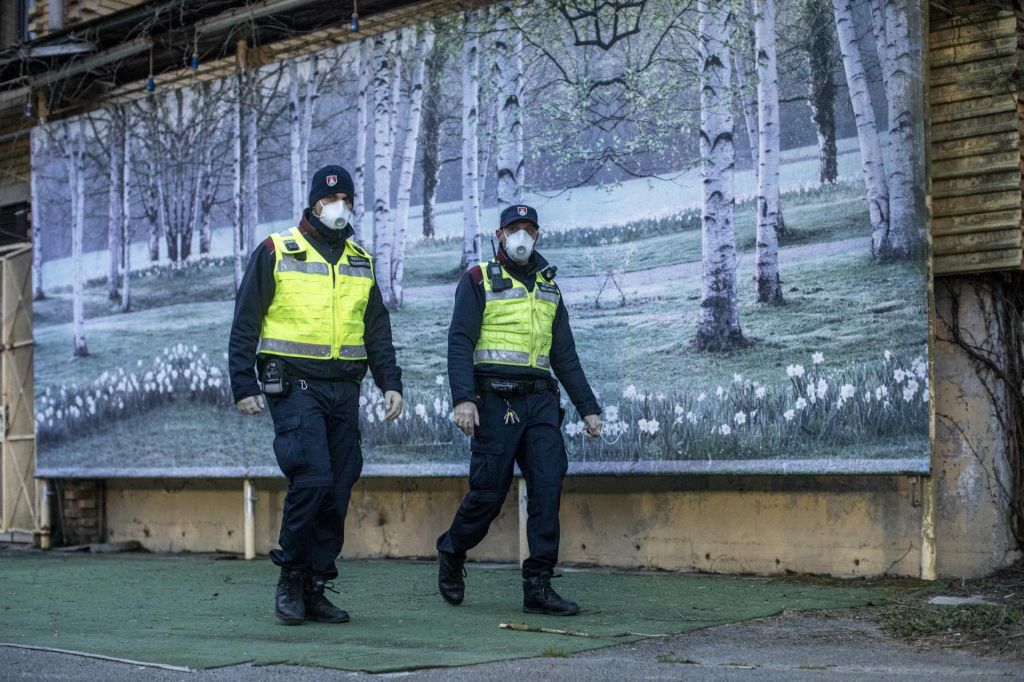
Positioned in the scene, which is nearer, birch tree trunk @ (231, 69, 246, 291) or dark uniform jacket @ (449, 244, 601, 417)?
dark uniform jacket @ (449, 244, 601, 417)

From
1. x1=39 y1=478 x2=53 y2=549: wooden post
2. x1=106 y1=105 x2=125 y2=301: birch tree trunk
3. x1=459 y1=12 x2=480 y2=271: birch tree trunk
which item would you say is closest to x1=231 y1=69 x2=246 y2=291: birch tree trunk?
x1=106 y1=105 x2=125 y2=301: birch tree trunk

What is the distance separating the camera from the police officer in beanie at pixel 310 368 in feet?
21.8

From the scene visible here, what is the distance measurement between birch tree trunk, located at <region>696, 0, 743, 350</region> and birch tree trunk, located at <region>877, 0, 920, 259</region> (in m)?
0.98

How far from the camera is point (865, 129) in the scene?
7590 millimetres

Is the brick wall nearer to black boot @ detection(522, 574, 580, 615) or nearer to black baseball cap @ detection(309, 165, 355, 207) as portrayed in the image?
black baseball cap @ detection(309, 165, 355, 207)

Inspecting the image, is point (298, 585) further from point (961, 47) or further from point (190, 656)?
point (961, 47)

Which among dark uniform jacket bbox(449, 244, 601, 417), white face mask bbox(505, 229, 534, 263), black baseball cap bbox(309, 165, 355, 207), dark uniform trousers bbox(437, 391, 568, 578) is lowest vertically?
dark uniform trousers bbox(437, 391, 568, 578)

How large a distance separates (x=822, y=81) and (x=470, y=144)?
2.57m

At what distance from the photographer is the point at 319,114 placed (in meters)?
10.2

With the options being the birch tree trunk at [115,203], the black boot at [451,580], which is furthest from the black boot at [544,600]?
the birch tree trunk at [115,203]

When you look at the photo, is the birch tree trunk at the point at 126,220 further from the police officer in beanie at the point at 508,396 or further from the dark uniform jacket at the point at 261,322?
the police officer in beanie at the point at 508,396

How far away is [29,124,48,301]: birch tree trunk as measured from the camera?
12.4 metres

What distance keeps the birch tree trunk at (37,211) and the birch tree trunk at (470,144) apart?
4937 millimetres

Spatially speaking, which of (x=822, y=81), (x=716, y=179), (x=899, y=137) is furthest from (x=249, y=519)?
(x=899, y=137)
